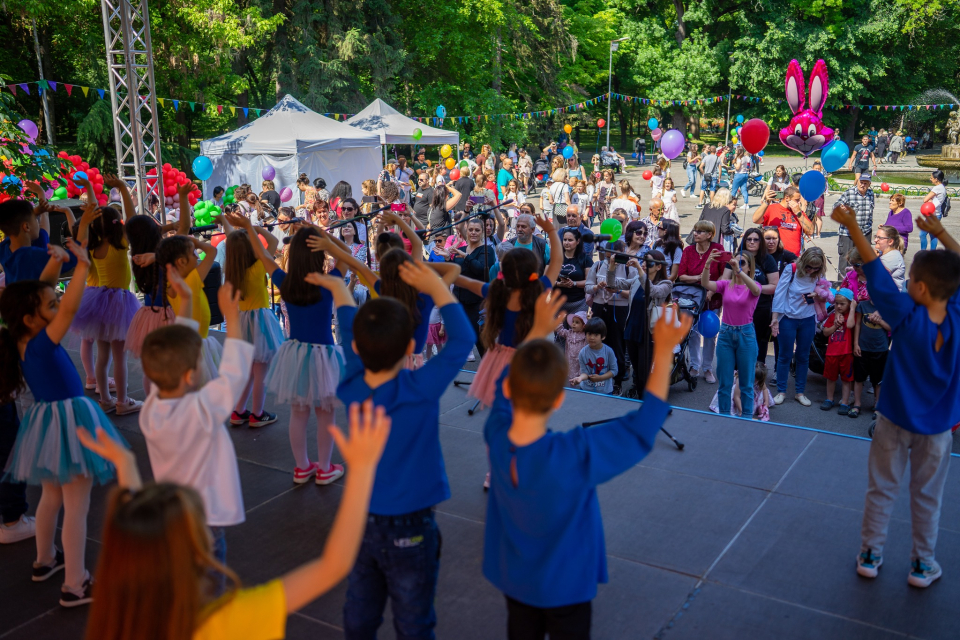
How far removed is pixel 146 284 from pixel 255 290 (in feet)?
2.39

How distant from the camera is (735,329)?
6566 millimetres

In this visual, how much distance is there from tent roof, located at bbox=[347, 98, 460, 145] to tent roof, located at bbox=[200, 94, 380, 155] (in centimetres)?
85

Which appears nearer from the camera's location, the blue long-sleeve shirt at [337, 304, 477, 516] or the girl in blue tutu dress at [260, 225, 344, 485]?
the blue long-sleeve shirt at [337, 304, 477, 516]

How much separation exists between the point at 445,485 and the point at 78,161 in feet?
45.6

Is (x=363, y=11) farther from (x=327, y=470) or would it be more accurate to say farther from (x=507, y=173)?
(x=327, y=470)

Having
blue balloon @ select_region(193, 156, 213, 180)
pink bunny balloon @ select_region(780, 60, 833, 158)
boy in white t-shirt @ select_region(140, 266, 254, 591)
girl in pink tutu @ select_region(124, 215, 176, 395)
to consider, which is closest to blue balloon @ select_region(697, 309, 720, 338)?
girl in pink tutu @ select_region(124, 215, 176, 395)

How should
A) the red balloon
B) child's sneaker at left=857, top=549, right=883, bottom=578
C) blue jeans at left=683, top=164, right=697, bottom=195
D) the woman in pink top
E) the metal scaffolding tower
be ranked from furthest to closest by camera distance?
1. blue jeans at left=683, top=164, right=697, bottom=195
2. the red balloon
3. the metal scaffolding tower
4. the woman in pink top
5. child's sneaker at left=857, top=549, right=883, bottom=578

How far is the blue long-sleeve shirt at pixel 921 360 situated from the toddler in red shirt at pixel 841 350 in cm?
375

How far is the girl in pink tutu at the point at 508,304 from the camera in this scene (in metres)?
4.36

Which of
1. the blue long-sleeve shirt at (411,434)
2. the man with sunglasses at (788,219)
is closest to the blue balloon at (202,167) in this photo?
the man with sunglasses at (788,219)

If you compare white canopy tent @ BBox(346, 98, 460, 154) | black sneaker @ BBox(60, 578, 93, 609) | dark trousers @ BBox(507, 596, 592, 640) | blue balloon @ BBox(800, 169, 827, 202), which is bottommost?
black sneaker @ BBox(60, 578, 93, 609)

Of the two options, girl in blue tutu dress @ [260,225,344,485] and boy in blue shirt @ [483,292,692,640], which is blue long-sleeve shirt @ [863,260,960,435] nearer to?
boy in blue shirt @ [483,292,692,640]

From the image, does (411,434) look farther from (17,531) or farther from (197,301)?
(17,531)

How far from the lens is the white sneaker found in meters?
4.27
